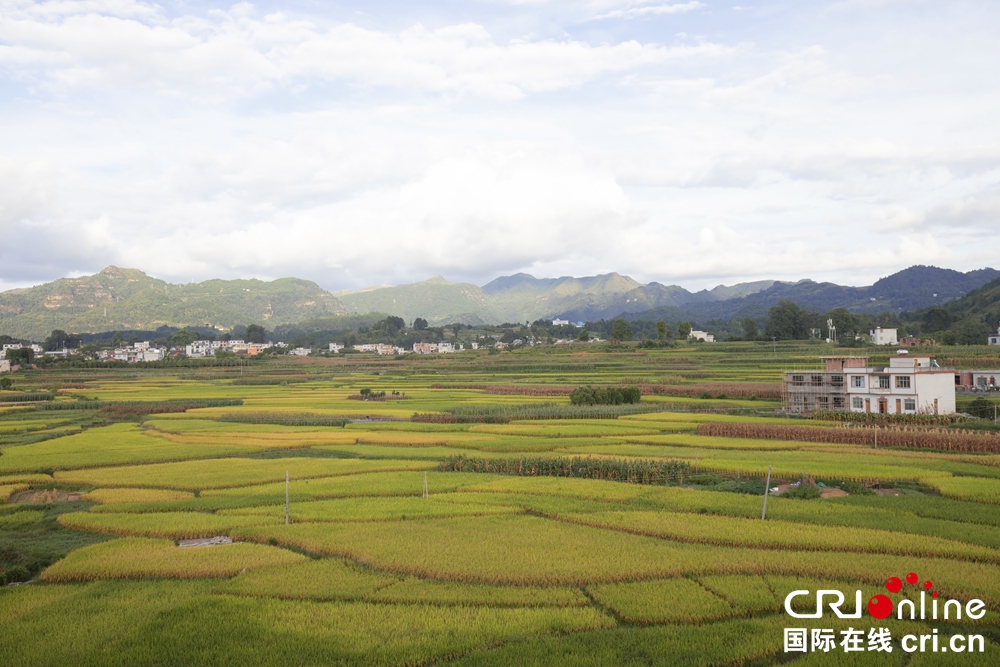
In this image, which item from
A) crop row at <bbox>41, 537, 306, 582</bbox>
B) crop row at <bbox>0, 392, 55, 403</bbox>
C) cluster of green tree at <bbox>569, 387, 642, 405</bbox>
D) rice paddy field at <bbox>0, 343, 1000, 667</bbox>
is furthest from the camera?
crop row at <bbox>0, 392, 55, 403</bbox>

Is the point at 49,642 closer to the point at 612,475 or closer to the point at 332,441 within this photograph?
the point at 612,475

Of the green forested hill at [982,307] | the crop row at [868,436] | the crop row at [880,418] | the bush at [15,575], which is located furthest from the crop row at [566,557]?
the green forested hill at [982,307]

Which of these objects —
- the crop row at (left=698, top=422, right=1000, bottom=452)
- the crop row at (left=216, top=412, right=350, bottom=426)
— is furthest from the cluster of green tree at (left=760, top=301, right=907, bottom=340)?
the crop row at (left=216, top=412, right=350, bottom=426)

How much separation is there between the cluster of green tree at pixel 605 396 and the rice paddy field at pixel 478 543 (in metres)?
13.9

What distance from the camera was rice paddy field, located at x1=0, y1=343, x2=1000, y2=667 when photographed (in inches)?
437

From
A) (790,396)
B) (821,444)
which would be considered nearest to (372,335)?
(790,396)

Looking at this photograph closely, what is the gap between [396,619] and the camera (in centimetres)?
1197

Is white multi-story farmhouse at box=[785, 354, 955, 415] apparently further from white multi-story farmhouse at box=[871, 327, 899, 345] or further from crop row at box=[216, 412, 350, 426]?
white multi-story farmhouse at box=[871, 327, 899, 345]

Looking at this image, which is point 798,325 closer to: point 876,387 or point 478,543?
point 876,387

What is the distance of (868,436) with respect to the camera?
3331 cm

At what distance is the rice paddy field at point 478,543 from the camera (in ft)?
36.4

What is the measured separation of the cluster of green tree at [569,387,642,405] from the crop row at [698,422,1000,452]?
15.3 meters

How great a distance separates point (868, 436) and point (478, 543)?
24.9 m

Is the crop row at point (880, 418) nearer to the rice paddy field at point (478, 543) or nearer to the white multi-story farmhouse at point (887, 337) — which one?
the rice paddy field at point (478, 543)
